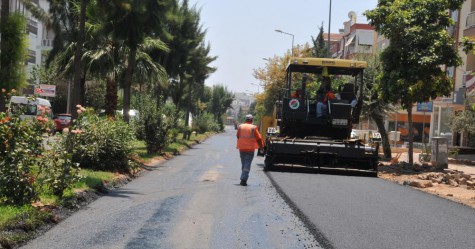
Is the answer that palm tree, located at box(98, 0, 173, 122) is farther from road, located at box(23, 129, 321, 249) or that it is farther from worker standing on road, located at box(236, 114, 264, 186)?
road, located at box(23, 129, 321, 249)

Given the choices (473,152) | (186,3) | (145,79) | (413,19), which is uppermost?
(186,3)

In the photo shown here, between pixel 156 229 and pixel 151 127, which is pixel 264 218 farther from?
pixel 151 127

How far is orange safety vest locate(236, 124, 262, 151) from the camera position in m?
14.6

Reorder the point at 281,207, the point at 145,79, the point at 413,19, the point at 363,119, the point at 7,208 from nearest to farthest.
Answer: the point at 7,208 → the point at 281,207 → the point at 413,19 → the point at 145,79 → the point at 363,119

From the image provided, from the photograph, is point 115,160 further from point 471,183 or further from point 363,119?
point 363,119

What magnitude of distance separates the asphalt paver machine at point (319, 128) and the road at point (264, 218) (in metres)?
2.79

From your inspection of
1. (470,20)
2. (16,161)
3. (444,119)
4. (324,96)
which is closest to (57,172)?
(16,161)

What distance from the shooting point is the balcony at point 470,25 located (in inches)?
1447

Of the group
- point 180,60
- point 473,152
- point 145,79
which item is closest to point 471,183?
point 145,79

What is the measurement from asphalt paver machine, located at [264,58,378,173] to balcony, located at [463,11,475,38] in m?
20.1

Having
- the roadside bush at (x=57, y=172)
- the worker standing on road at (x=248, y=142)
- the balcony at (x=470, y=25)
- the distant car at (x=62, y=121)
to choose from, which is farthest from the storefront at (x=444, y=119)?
the roadside bush at (x=57, y=172)

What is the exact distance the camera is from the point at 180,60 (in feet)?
116

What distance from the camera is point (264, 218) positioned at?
9.38m

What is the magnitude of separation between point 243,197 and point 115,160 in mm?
5189
